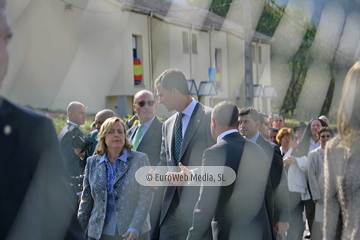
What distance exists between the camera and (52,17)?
54.1ft

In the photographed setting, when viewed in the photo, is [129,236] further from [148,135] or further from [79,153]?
[79,153]

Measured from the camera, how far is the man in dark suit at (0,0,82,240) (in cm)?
108

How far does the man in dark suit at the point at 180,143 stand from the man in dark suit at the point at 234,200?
2.44 feet

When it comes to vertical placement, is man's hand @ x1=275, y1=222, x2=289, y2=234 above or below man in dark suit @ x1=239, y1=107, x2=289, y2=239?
below

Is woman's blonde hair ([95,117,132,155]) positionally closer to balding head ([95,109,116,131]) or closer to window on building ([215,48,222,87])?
balding head ([95,109,116,131])

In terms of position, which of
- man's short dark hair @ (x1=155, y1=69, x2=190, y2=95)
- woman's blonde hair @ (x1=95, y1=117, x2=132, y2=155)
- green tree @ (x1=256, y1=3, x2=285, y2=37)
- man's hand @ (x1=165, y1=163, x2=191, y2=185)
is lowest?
man's hand @ (x1=165, y1=163, x2=191, y2=185)

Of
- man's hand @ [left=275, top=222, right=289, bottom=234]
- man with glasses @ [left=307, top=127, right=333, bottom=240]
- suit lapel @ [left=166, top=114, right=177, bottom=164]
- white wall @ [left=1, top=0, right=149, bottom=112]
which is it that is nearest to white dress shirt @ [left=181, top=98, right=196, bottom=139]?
suit lapel @ [left=166, top=114, right=177, bottom=164]

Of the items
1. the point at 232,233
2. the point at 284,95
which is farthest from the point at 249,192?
the point at 284,95

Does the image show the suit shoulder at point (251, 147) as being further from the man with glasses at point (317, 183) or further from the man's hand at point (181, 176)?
the man with glasses at point (317, 183)

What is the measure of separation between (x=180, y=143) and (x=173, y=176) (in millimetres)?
482

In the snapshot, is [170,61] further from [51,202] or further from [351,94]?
[51,202]

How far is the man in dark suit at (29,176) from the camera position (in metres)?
1.08

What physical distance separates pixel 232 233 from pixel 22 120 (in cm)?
254

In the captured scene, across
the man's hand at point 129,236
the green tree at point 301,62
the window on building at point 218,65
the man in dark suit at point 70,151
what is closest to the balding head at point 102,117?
the man in dark suit at point 70,151
